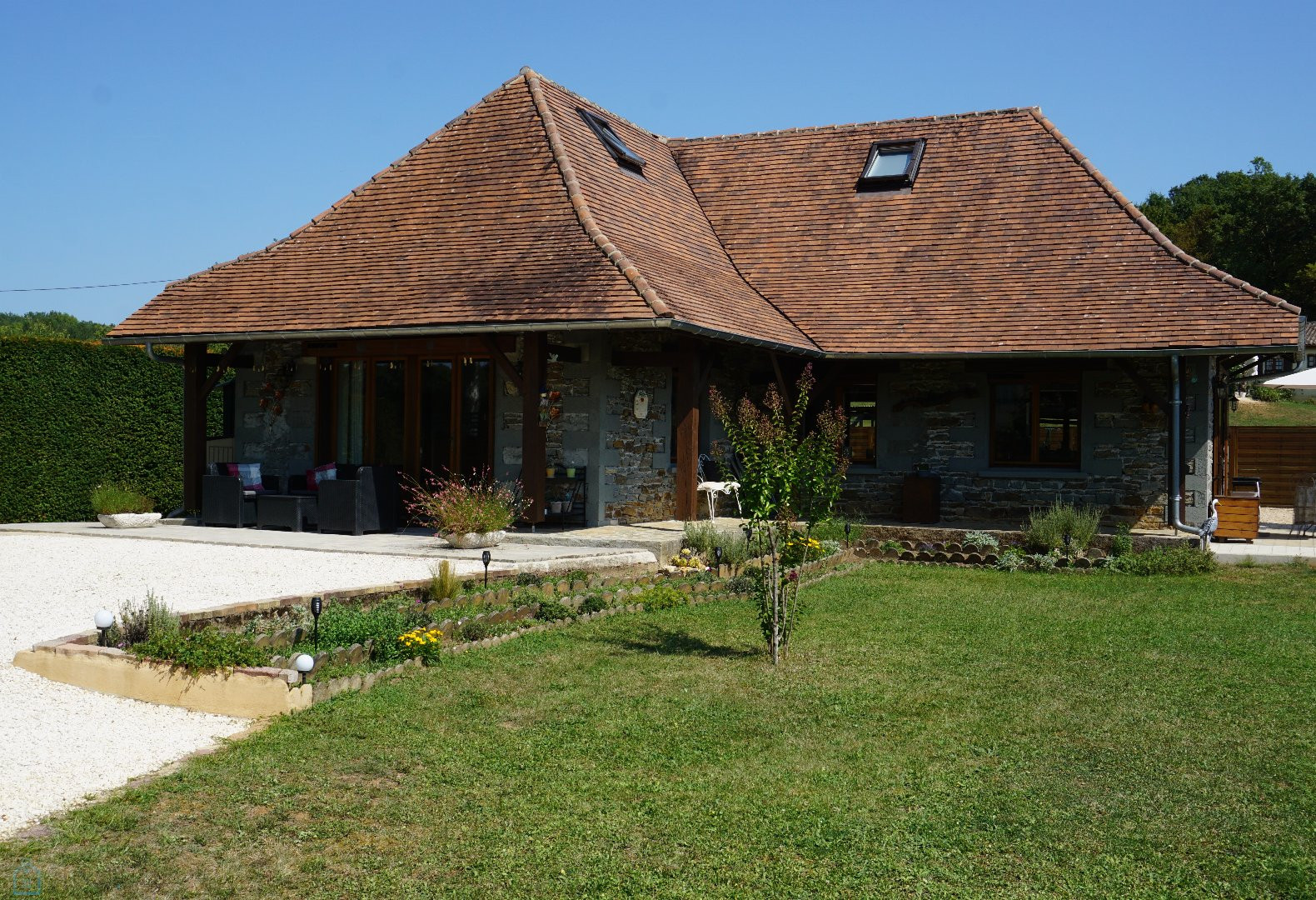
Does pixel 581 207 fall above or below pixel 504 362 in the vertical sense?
above

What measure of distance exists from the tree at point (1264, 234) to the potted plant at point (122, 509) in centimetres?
4217

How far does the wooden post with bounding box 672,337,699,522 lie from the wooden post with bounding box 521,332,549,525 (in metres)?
1.59

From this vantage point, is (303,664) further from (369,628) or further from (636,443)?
(636,443)

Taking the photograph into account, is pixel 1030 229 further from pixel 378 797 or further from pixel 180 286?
pixel 378 797

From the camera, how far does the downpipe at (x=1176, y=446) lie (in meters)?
14.3

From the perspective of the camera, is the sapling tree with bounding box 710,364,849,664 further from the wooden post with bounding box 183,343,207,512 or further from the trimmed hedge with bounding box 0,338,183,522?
the trimmed hedge with bounding box 0,338,183,522

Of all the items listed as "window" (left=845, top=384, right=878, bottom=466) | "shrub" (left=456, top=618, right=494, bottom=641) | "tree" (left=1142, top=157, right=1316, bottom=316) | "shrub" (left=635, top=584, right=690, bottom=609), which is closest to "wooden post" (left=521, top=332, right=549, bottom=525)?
"shrub" (left=635, top=584, right=690, bottom=609)

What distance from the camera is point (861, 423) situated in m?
17.1

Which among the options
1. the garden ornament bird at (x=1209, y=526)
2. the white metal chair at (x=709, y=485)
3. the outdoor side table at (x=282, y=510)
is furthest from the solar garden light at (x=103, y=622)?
the garden ornament bird at (x=1209, y=526)

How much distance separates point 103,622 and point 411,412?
816cm

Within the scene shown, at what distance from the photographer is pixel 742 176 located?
19.9 m

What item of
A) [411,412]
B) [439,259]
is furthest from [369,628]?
[439,259]

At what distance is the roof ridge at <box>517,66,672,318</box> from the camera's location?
41.3ft

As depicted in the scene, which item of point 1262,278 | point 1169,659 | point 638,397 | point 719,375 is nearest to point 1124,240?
point 719,375
